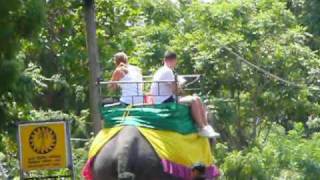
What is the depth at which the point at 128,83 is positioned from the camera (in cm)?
1332

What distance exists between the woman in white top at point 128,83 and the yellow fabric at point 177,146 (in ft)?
2.31

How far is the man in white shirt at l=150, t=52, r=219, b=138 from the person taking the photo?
1325 centimetres

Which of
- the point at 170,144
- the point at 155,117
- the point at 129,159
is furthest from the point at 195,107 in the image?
the point at 129,159

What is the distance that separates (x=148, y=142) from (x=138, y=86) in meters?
1.02

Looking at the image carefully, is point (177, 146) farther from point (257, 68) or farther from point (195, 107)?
point (257, 68)

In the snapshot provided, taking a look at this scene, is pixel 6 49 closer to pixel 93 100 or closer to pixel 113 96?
pixel 113 96

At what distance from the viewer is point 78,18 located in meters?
22.1

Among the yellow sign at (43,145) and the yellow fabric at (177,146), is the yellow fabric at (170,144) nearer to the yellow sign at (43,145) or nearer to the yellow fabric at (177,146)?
the yellow fabric at (177,146)

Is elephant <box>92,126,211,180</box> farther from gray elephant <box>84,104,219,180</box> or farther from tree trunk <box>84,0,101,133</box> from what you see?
tree trunk <box>84,0,101,133</box>

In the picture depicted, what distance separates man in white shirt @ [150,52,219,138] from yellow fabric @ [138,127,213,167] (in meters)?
0.19

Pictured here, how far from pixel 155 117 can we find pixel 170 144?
40 cm

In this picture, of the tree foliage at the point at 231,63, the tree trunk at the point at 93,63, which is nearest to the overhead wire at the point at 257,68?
the tree foliage at the point at 231,63

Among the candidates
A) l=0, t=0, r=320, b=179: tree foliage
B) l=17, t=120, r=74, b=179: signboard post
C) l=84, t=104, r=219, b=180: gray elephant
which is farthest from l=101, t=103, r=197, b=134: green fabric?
l=0, t=0, r=320, b=179: tree foliage

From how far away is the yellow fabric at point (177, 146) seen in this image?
12.8m
